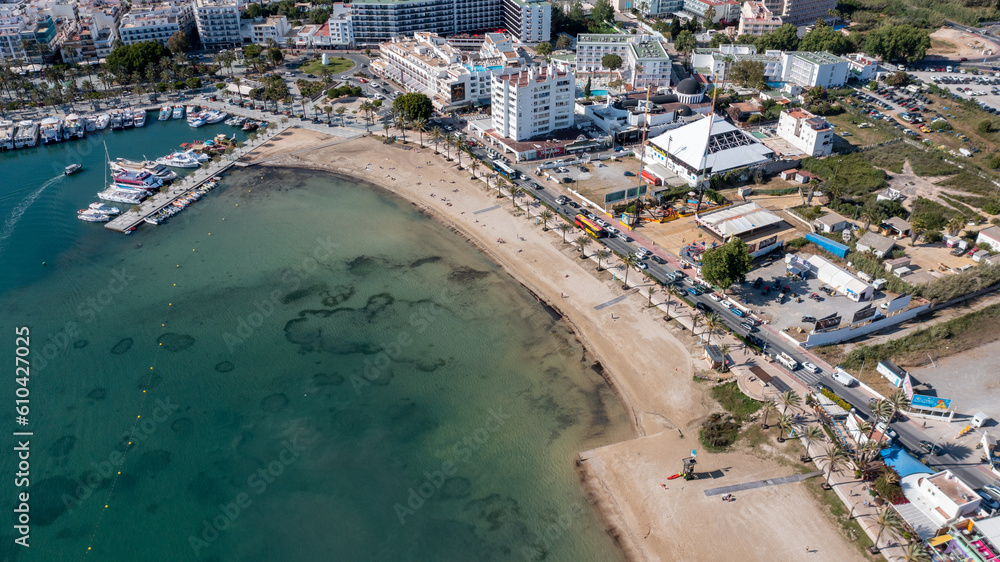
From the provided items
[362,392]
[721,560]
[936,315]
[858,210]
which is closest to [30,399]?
[362,392]

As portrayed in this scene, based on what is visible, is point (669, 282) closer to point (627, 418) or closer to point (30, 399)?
point (627, 418)

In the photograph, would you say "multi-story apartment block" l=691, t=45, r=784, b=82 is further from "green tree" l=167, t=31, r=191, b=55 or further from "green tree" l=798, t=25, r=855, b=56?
"green tree" l=167, t=31, r=191, b=55

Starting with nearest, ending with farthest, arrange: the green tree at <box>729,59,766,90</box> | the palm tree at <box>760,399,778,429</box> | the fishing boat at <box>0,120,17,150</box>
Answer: the palm tree at <box>760,399,778,429</box> < the fishing boat at <box>0,120,17,150</box> < the green tree at <box>729,59,766,90</box>

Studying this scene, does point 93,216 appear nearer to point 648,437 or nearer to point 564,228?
point 564,228

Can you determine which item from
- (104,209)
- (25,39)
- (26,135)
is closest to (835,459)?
(104,209)

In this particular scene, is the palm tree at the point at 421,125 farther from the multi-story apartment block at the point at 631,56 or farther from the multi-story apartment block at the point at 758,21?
the multi-story apartment block at the point at 758,21

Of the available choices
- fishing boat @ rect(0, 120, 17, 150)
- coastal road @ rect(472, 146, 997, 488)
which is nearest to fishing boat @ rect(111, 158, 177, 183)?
fishing boat @ rect(0, 120, 17, 150)
